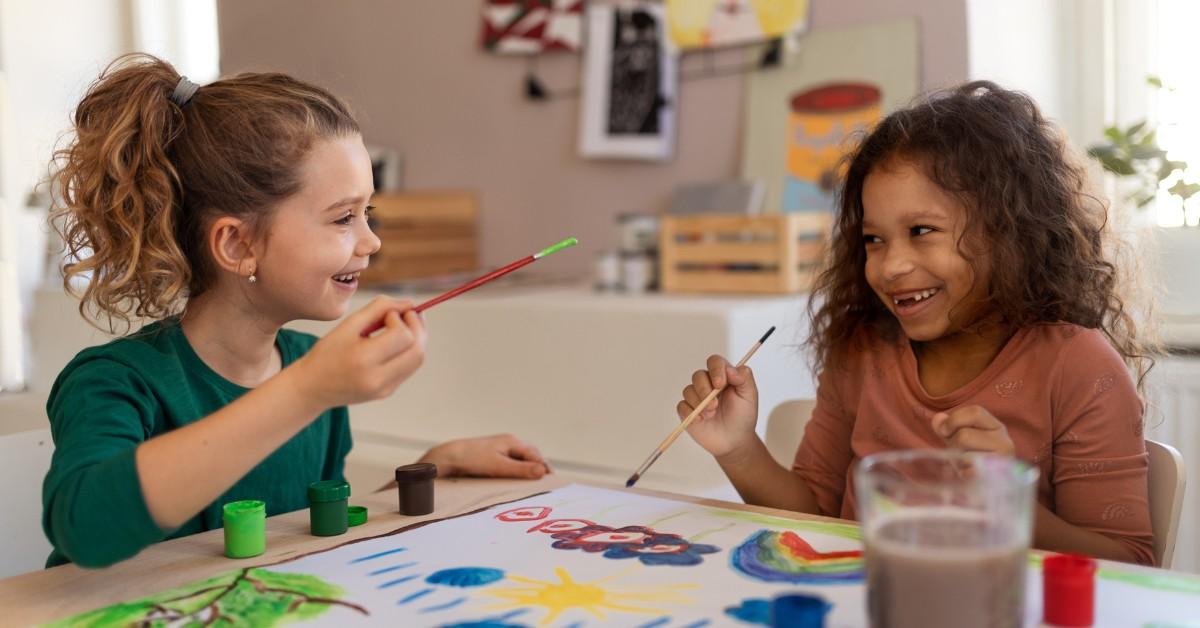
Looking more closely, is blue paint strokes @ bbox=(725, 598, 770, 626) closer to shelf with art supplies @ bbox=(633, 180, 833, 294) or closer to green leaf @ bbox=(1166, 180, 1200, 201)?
shelf with art supplies @ bbox=(633, 180, 833, 294)

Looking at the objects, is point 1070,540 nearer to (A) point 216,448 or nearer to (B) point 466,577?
(B) point 466,577

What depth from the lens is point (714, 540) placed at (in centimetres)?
87

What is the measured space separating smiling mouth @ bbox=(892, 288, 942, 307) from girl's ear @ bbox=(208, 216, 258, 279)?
652mm

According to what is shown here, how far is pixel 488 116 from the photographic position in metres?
2.73

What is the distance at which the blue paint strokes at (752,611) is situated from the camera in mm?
691

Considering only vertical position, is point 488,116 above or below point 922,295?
above

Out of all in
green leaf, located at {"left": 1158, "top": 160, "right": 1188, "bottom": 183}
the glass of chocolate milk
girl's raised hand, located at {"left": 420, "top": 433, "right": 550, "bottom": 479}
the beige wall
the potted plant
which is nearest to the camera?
the glass of chocolate milk

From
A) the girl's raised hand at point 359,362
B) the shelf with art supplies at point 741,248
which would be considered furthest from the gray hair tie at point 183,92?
the shelf with art supplies at point 741,248

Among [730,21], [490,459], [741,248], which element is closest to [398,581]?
[490,459]

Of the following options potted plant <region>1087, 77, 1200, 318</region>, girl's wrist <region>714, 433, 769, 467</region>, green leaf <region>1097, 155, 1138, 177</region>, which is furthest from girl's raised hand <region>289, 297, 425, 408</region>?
green leaf <region>1097, 155, 1138, 177</region>

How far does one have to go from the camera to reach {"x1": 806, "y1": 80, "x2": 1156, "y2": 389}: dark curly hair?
1.11 m

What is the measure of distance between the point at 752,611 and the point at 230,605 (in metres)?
0.35

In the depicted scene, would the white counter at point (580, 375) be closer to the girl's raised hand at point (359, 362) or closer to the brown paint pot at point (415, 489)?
the brown paint pot at point (415, 489)

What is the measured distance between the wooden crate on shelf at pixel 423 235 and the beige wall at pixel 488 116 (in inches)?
1.9
